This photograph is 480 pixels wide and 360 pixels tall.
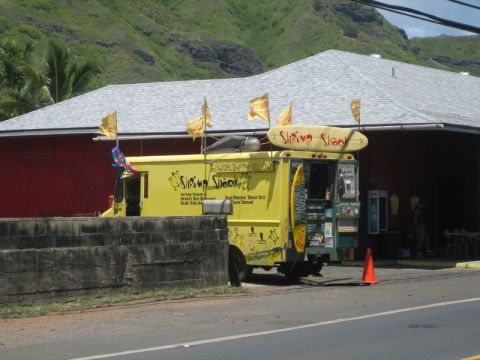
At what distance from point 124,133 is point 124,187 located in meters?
7.11

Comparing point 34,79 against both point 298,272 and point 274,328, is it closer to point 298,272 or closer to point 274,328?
point 298,272

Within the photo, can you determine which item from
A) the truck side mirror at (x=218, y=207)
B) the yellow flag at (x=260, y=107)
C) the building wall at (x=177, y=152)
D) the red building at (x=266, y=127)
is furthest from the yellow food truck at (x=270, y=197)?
the building wall at (x=177, y=152)

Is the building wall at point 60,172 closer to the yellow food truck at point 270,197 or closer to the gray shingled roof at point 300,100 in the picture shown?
the gray shingled roof at point 300,100

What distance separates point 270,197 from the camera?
18.4m

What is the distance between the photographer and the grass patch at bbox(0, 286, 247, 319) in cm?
1402

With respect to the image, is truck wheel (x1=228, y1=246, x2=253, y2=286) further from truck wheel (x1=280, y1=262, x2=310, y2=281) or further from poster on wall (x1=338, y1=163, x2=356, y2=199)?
poster on wall (x1=338, y1=163, x2=356, y2=199)

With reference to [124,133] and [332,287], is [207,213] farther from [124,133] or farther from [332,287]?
[124,133]

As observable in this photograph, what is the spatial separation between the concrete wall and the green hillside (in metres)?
65.1

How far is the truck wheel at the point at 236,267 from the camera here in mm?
18453

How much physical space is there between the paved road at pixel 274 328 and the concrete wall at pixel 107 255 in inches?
32.8

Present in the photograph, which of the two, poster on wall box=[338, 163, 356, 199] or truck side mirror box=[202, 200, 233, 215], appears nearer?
truck side mirror box=[202, 200, 233, 215]

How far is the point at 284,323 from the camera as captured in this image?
13.3 m

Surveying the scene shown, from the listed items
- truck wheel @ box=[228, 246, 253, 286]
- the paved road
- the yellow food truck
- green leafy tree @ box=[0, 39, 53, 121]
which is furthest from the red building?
green leafy tree @ box=[0, 39, 53, 121]

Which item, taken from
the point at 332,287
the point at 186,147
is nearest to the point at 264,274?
the point at 332,287
